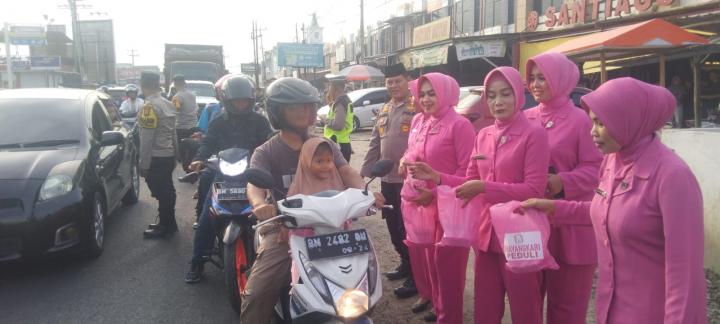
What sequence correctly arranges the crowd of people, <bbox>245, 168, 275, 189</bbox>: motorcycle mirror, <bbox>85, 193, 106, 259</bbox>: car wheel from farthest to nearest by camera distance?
1. <bbox>85, 193, 106, 259</bbox>: car wheel
2. <bbox>245, 168, 275, 189</bbox>: motorcycle mirror
3. the crowd of people

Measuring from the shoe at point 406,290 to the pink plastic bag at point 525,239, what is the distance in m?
1.92

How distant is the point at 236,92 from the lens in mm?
4648

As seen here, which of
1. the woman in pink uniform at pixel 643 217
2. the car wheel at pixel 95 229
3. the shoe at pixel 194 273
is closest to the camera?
the woman in pink uniform at pixel 643 217

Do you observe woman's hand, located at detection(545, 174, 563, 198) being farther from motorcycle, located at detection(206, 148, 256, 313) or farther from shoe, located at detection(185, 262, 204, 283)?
shoe, located at detection(185, 262, 204, 283)

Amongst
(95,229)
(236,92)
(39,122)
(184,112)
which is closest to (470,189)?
(236,92)

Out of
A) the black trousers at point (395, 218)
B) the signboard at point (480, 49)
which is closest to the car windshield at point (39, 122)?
the black trousers at point (395, 218)

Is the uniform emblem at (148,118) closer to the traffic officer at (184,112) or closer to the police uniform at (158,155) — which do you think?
the police uniform at (158,155)

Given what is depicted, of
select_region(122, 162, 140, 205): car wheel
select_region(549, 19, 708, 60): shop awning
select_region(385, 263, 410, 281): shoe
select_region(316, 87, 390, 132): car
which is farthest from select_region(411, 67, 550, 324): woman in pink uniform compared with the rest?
select_region(316, 87, 390, 132): car

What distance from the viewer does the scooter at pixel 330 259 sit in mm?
2293

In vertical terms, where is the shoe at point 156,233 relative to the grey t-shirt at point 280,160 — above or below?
below

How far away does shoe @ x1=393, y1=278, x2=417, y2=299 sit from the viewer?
Answer: 14.2ft

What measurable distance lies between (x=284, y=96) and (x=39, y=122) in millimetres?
3823

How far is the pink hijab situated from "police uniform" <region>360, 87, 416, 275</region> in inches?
56.6

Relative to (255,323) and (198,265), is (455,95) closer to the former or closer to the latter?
(255,323)
